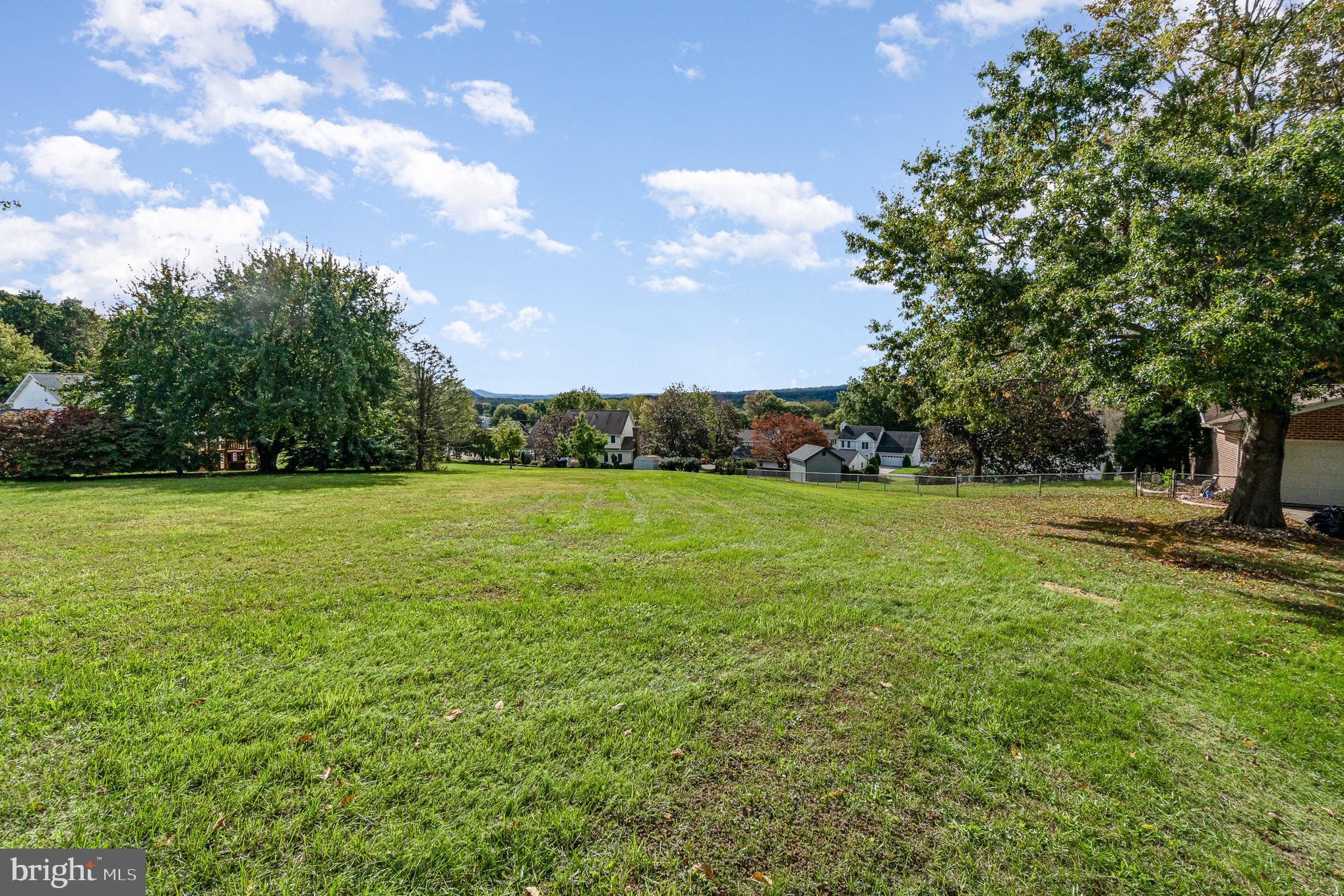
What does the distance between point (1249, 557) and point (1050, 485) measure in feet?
68.5

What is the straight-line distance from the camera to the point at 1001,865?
250cm

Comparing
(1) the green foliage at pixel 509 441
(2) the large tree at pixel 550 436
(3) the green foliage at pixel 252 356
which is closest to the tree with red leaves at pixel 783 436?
(2) the large tree at pixel 550 436

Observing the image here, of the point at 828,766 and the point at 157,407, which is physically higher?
the point at 157,407

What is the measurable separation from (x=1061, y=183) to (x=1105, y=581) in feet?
25.4

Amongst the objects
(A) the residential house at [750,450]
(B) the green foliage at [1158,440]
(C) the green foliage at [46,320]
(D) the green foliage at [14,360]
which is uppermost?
(C) the green foliage at [46,320]

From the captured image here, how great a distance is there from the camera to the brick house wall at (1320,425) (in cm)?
1532

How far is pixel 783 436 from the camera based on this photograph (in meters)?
46.8

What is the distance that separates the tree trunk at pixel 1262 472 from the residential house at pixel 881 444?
60119 millimetres

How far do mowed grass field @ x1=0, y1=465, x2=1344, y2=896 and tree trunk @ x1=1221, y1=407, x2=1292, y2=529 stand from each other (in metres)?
5.60

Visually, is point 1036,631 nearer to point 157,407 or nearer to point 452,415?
point 157,407

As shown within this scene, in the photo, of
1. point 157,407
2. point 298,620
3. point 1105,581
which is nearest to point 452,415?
point 157,407

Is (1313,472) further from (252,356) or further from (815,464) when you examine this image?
(252,356)

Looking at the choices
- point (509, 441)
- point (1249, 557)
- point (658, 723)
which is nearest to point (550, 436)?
point (509, 441)

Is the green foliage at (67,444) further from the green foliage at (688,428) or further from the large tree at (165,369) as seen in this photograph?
the green foliage at (688,428)
